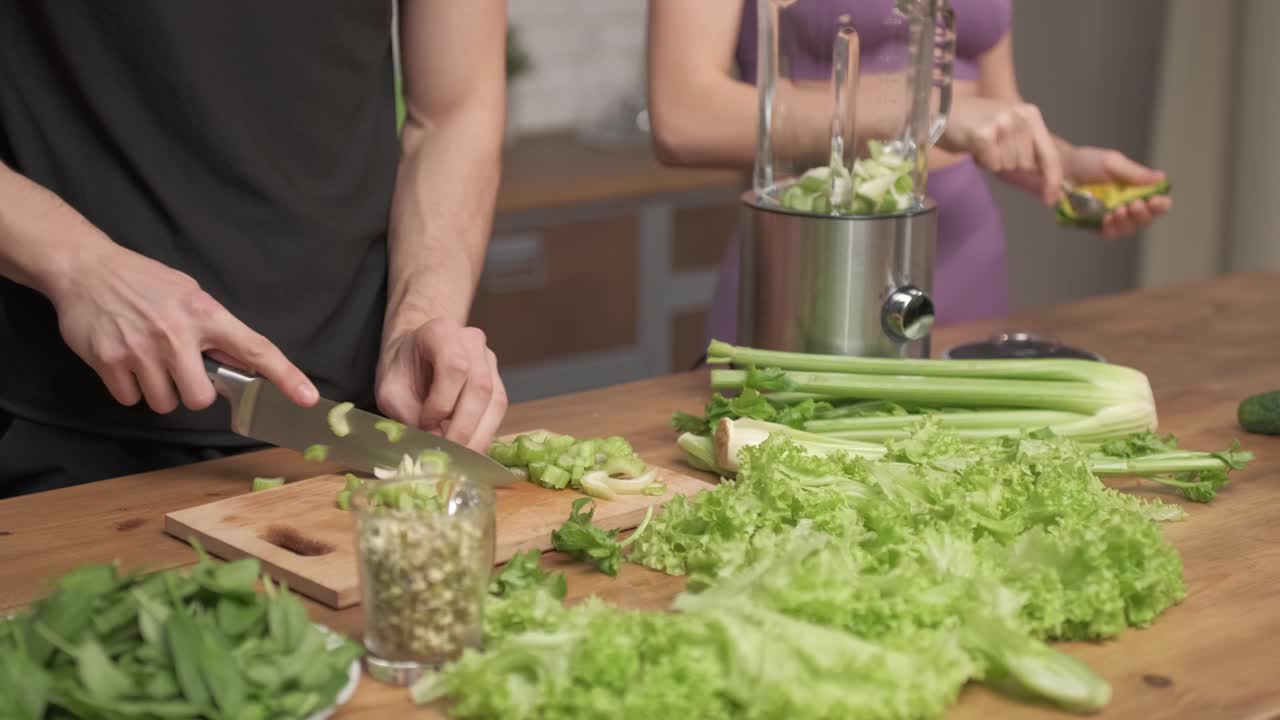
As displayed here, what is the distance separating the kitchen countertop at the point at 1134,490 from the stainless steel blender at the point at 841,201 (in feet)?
0.68

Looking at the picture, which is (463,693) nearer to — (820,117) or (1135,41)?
(820,117)

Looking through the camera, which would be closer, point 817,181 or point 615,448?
point 615,448

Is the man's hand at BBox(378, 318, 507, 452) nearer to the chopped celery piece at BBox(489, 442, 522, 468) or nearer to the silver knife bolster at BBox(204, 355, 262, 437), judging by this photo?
the chopped celery piece at BBox(489, 442, 522, 468)

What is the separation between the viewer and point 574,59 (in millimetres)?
4812

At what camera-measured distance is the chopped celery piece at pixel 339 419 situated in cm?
155

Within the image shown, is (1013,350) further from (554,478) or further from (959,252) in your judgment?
(554,478)

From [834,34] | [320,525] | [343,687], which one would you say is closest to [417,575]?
[343,687]

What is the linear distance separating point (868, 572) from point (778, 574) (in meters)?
0.15

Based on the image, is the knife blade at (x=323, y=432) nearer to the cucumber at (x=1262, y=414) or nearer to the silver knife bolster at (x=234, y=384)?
the silver knife bolster at (x=234, y=384)

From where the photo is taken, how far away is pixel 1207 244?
4.59 meters

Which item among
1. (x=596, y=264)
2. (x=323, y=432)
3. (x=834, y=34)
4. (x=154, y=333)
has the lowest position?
(x=596, y=264)

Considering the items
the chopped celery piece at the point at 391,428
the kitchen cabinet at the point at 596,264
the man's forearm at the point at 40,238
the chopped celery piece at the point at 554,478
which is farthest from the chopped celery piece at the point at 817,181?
the kitchen cabinet at the point at 596,264

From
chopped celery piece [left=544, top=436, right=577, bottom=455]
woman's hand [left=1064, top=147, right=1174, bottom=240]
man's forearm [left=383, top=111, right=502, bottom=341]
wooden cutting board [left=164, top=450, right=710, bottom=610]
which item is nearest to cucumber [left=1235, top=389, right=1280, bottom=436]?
woman's hand [left=1064, top=147, right=1174, bottom=240]

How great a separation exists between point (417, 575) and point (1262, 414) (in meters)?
1.16
